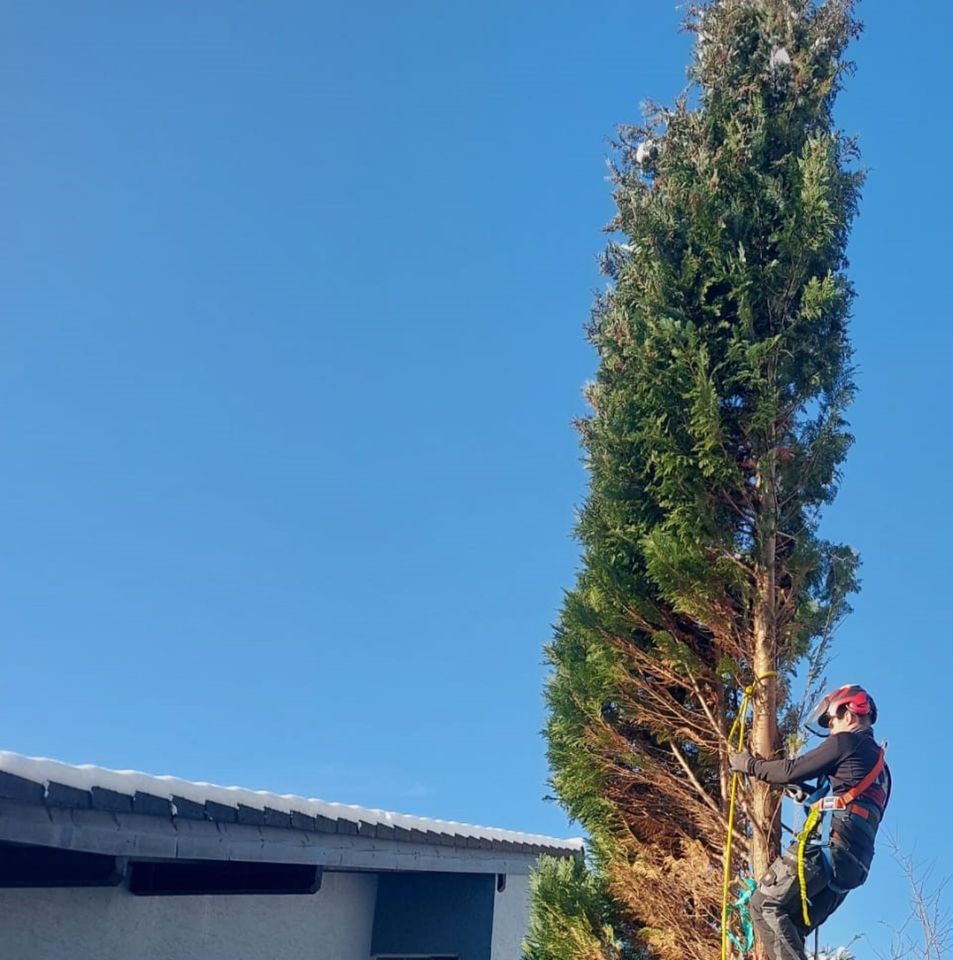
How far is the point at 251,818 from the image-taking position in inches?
253

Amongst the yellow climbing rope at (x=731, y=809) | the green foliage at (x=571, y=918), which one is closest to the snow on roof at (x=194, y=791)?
the green foliage at (x=571, y=918)

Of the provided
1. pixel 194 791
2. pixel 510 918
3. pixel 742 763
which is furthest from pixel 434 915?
pixel 742 763

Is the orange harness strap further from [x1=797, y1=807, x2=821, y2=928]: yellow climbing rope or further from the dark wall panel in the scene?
the dark wall panel

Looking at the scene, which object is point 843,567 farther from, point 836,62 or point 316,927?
point 316,927

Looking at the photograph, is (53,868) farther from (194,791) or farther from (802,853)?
(802,853)

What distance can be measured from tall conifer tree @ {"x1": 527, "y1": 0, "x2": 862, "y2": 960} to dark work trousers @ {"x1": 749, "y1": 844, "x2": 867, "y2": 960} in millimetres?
742

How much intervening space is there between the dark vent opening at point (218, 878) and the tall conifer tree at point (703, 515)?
6.72ft

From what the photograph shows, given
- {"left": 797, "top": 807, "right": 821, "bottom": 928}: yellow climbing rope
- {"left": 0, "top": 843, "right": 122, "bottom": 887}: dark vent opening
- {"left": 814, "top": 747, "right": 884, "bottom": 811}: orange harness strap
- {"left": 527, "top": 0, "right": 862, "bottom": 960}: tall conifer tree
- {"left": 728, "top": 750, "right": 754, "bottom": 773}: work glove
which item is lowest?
{"left": 0, "top": 843, "right": 122, "bottom": 887}: dark vent opening

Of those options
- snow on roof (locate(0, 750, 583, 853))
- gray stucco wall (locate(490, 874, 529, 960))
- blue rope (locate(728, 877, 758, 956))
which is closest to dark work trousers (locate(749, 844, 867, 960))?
blue rope (locate(728, 877, 758, 956))

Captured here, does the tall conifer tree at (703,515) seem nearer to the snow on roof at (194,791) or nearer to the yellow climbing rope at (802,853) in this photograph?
the yellow climbing rope at (802,853)

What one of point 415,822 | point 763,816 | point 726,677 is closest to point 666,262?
point 726,677

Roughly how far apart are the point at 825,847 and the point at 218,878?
4430 millimetres

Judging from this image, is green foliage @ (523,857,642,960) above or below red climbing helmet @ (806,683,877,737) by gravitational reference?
below

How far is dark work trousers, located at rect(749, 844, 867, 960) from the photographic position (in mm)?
5215
